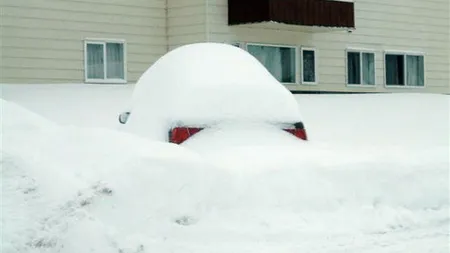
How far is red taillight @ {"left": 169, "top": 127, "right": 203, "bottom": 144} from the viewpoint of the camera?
10273 millimetres

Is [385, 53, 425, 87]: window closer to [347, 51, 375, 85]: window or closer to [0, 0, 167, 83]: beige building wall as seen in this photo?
[347, 51, 375, 85]: window

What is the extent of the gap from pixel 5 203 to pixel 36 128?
1497 mm

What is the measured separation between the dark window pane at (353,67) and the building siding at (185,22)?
514 cm

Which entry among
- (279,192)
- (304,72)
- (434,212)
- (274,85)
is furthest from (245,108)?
(304,72)

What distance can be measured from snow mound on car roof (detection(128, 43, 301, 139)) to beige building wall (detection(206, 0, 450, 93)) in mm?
8244

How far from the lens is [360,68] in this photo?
23.7 metres

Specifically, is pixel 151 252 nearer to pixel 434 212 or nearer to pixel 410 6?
pixel 434 212

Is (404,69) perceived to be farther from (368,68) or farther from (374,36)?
(374,36)

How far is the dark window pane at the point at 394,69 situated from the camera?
24.6 metres

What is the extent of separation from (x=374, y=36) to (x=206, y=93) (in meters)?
13.9

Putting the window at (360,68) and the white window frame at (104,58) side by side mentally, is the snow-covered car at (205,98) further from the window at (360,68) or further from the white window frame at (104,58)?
the window at (360,68)

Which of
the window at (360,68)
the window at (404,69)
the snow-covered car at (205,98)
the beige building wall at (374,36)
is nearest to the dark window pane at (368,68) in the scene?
the window at (360,68)

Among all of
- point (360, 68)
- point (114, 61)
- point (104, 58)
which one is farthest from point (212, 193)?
point (360, 68)

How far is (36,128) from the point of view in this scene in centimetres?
832
